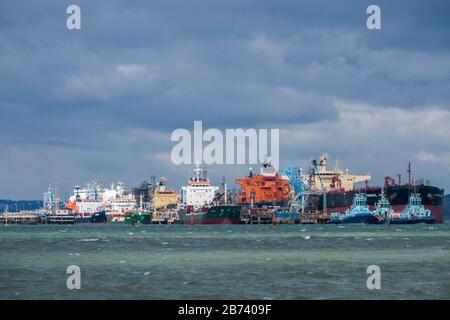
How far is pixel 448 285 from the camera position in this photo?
161ft

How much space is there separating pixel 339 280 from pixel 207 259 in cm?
2156

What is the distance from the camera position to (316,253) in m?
79.7

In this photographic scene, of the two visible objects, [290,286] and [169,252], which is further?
[169,252]
